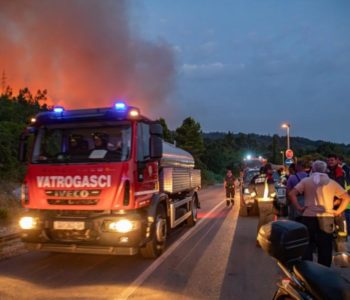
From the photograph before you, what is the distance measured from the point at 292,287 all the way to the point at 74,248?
14.8 ft

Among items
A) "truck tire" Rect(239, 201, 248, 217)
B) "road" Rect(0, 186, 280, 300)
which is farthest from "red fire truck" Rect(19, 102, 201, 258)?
"truck tire" Rect(239, 201, 248, 217)

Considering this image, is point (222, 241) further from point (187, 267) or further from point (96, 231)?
point (96, 231)

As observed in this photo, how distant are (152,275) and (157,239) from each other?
1.33 metres

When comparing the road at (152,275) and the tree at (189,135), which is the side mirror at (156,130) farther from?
the tree at (189,135)

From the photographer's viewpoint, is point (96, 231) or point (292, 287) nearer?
point (292, 287)

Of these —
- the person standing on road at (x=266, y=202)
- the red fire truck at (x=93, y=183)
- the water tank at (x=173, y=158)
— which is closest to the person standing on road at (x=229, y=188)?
the water tank at (x=173, y=158)

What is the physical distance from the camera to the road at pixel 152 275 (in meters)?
5.82

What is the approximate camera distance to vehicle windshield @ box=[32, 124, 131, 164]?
748 centimetres

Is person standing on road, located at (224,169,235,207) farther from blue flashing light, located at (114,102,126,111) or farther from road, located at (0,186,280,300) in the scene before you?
blue flashing light, located at (114,102,126,111)

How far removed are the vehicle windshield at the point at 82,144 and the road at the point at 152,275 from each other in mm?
1862

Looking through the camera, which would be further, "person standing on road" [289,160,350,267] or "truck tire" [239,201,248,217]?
"truck tire" [239,201,248,217]

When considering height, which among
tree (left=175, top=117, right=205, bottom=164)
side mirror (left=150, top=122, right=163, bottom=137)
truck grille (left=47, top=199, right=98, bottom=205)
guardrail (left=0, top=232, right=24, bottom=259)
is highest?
tree (left=175, top=117, right=205, bottom=164)

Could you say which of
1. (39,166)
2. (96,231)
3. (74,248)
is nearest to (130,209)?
(96,231)

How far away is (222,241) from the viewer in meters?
9.95
